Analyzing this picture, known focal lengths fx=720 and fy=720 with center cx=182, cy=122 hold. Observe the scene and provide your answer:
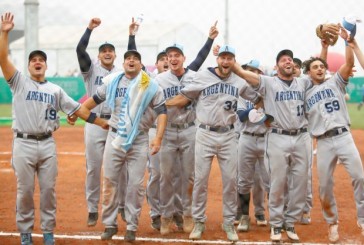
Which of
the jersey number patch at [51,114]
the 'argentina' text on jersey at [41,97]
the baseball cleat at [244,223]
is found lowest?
the baseball cleat at [244,223]

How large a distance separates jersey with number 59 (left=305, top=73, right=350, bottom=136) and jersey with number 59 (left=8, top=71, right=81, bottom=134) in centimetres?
282

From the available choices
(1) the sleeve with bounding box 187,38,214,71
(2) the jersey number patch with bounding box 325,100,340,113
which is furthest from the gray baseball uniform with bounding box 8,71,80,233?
(2) the jersey number patch with bounding box 325,100,340,113

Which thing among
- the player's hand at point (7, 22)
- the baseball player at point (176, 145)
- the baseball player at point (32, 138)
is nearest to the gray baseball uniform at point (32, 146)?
the baseball player at point (32, 138)

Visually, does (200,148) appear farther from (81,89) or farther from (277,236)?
(81,89)

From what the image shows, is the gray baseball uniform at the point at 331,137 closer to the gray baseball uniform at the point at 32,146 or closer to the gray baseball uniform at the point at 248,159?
the gray baseball uniform at the point at 248,159

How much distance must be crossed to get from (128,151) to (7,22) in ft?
6.07

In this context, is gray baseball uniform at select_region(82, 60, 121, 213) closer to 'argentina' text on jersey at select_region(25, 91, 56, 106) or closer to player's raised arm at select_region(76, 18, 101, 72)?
player's raised arm at select_region(76, 18, 101, 72)

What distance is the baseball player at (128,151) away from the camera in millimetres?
7809

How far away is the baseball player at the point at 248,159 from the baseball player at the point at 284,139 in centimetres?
81

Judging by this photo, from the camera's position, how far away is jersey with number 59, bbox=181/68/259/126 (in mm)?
8008

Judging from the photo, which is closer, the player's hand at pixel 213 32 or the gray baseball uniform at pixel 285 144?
the gray baseball uniform at pixel 285 144

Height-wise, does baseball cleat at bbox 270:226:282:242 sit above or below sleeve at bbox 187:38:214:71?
below

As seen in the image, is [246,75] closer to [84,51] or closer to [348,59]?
[348,59]

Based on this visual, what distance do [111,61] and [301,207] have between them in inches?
120
